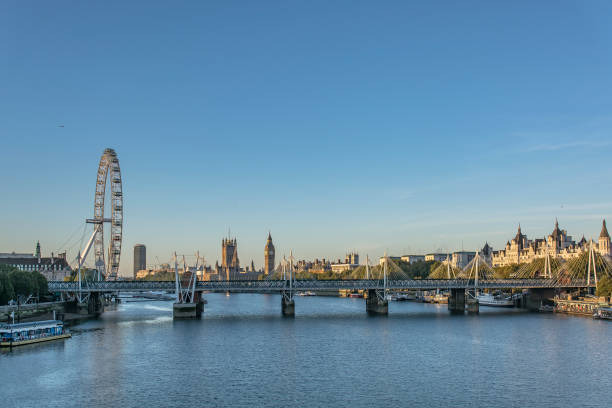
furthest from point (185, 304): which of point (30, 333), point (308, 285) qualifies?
point (30, 333)

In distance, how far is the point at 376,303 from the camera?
108312 mm

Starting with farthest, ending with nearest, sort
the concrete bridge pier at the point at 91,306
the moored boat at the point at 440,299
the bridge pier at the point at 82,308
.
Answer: the moored boat at the point at 440,299
the concrete bridge pier at the point at 91,306
the bridge pier at the point at 82,308

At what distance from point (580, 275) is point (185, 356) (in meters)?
94.2

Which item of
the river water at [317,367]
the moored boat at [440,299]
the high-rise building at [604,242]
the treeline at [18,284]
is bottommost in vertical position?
the moored boat at [440,299]

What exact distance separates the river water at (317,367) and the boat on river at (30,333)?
60.1 inches

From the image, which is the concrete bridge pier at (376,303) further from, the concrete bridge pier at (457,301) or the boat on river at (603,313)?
the boat on river at (603,313)

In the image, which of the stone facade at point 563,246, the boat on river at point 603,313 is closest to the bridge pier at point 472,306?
the boat on river at point 603,313

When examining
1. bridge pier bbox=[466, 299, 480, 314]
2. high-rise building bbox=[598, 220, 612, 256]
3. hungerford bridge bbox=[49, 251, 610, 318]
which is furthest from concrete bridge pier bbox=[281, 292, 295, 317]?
high-rise building bbox=[598, 220, 612, 256]

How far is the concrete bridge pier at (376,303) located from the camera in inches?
4161

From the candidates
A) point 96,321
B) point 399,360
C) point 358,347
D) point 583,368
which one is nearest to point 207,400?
point 399,360

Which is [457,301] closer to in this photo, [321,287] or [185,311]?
[321,287]

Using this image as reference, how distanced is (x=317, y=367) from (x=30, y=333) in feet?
108

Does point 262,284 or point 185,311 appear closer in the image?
point 185,311

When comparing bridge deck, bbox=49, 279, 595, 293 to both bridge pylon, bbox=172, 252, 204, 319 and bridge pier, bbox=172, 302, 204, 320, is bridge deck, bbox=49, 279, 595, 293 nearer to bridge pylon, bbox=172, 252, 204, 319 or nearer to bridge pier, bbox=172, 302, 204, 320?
bridge pylon, bbox=172, 252, 204, 319
